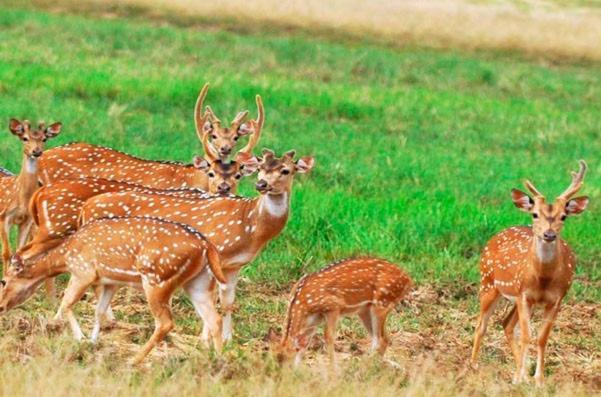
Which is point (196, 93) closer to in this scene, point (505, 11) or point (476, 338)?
point (476, 338)

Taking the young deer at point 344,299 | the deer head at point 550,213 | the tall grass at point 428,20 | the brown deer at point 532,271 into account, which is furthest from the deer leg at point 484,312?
the tall grass at point 428,20

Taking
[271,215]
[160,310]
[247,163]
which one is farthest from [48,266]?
[247,163]

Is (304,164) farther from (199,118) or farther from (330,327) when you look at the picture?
(199,118)

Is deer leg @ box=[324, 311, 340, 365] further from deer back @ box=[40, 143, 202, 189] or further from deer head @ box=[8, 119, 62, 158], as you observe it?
deer head @ box=[8, 119, 62, 158]

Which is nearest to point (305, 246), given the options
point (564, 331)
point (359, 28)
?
point (564, 331)

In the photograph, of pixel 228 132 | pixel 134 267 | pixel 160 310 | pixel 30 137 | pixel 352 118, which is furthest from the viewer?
pixel 352 118

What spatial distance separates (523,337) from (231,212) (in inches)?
88.6

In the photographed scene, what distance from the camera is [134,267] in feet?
33.0

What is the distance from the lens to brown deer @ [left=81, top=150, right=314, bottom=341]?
10875mm

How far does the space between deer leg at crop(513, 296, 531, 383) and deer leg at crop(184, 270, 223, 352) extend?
1.98 meters

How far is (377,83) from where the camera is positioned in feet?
87.3

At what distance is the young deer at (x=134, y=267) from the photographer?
9898 millimetres

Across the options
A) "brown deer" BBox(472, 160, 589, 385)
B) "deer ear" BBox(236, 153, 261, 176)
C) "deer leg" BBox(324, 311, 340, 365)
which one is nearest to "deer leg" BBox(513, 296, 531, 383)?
"brown deer" BBox(472, 160, 589, 385)

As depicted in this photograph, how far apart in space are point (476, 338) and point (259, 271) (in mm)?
2459
